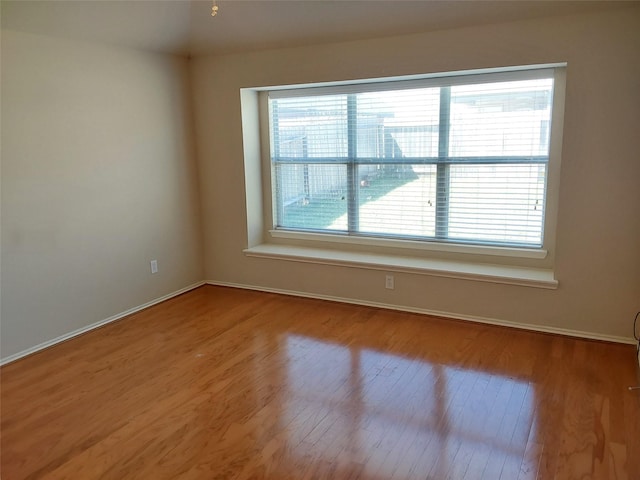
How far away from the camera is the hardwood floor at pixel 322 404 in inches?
82.1

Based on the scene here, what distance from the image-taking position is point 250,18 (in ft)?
12.0

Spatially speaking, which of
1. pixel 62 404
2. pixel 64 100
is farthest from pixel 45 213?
pixel 62 404

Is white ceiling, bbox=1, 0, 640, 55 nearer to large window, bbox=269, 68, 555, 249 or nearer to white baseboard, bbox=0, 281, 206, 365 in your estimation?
large window, bbox=269, 68, 555, 249

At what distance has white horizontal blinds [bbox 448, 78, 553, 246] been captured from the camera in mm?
3494

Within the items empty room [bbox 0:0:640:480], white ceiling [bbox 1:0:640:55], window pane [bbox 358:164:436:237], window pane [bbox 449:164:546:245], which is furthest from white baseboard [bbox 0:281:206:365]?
window pane [bbox 449:164:546:245]

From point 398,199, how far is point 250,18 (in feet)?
6.14

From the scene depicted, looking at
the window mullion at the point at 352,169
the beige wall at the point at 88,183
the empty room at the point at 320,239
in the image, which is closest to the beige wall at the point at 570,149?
the empty room at the point at 320,239

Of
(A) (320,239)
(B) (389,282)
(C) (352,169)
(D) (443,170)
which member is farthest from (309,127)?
(B) (389,282)

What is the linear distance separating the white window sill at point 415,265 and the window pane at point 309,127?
2.96 ft

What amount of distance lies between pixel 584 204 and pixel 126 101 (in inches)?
138

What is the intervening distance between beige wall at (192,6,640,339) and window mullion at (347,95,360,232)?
405 millimetres

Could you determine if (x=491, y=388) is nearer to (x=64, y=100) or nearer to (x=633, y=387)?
(x=633, y=387)

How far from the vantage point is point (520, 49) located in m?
3.21

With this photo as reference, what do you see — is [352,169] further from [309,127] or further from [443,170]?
[443,170]
